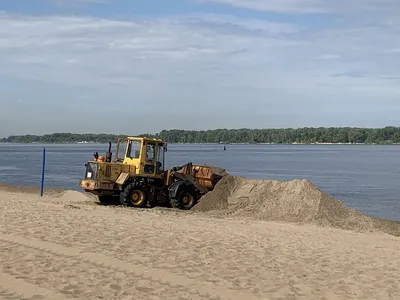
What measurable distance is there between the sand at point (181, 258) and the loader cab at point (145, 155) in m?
2.96

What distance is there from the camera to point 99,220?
15.8 meters

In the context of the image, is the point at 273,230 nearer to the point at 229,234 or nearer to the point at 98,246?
the point at 229,234

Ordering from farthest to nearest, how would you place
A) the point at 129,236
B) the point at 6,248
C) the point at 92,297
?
the point at 129,236, the point at 6,248, the point at 92,297

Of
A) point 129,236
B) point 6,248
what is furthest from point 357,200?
point 6,248

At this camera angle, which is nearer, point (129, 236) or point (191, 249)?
point (191, 249)

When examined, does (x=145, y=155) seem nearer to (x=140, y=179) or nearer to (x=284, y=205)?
(x=140, y=179)

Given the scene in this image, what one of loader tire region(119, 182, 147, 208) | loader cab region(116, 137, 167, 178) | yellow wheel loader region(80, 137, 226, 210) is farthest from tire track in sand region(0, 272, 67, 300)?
loader cab region(116, 137, 167, 178)

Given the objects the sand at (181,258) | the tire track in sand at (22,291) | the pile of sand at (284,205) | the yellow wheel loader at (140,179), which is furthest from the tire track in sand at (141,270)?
the pile of sand at (284,205)

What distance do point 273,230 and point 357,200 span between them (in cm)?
1674

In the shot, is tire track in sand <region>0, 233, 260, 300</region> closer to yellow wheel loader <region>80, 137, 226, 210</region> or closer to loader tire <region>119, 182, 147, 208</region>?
loader tire <region>119, 182, 147, 208</region>

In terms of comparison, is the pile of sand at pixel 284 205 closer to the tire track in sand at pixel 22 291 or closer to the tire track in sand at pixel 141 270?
the tire track in sand at pixel 141 270

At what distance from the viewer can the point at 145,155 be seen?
824 inches

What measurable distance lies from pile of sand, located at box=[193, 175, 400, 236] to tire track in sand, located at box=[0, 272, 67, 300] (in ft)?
39.0

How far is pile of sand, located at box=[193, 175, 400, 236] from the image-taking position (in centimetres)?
1952
